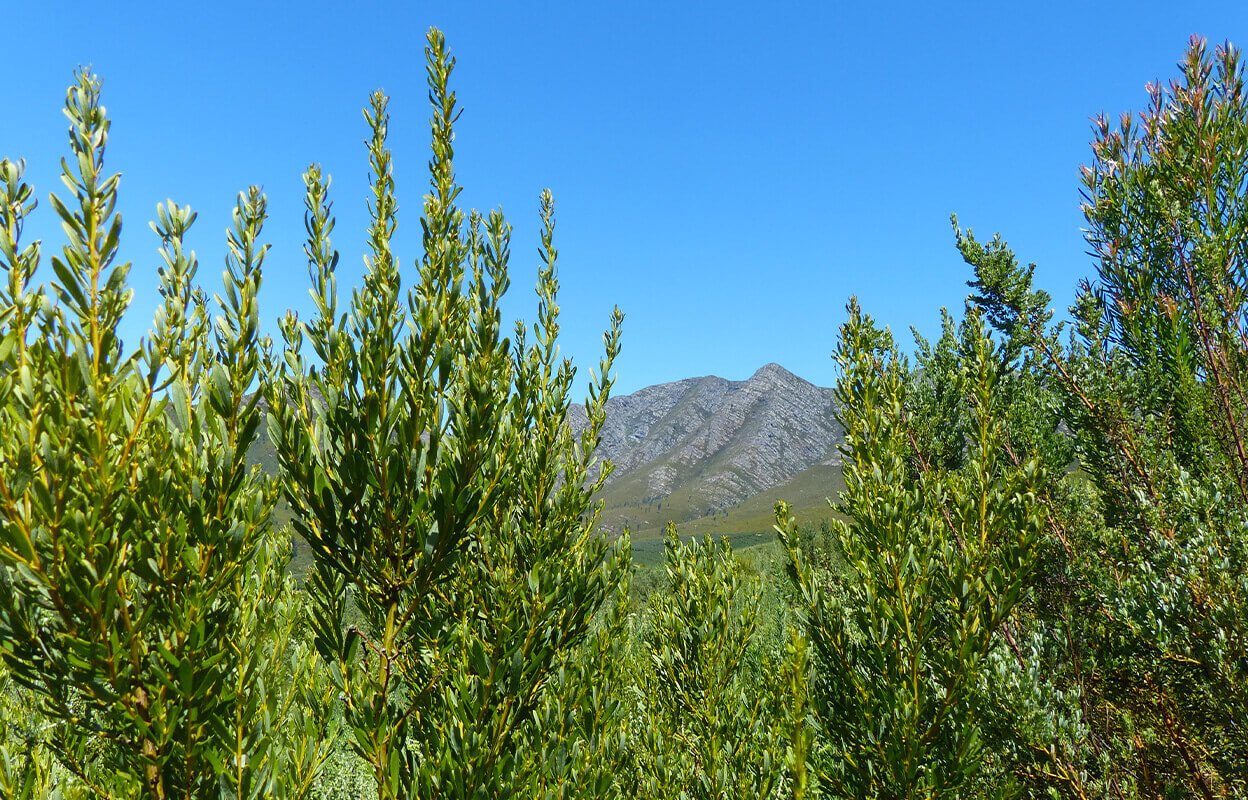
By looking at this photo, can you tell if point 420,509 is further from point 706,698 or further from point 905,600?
point 706,698

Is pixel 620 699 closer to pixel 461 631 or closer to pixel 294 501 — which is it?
pixel 461 631

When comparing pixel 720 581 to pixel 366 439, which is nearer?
pixel 366 439

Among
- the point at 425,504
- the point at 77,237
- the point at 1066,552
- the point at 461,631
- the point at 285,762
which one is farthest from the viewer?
the point at 1066,552

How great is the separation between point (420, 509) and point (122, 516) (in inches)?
42.9

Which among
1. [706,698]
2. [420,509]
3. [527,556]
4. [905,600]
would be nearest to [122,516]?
[420,509]

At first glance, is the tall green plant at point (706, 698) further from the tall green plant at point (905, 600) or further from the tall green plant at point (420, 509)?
the tall green plant at point (420, 509)

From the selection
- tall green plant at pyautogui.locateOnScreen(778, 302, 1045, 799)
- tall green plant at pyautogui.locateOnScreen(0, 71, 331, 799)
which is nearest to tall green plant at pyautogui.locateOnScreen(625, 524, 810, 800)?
tall green plant at pyautogui.locateOnScreen(778, 302, 1045, 799)

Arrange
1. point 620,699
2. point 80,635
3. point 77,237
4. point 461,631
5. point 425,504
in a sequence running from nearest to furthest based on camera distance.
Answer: point 80,635 → point 77,237 → point 425,504 → point 461,631 → point 620,699

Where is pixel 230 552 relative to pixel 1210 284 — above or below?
below

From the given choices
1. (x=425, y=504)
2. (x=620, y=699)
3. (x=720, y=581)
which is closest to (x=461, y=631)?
(x=425, y=504)

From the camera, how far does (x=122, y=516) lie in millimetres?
2271

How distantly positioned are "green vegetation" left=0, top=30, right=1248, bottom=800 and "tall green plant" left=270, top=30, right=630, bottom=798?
0.02 meters

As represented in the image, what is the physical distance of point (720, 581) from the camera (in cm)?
630

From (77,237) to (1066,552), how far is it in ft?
31.7
